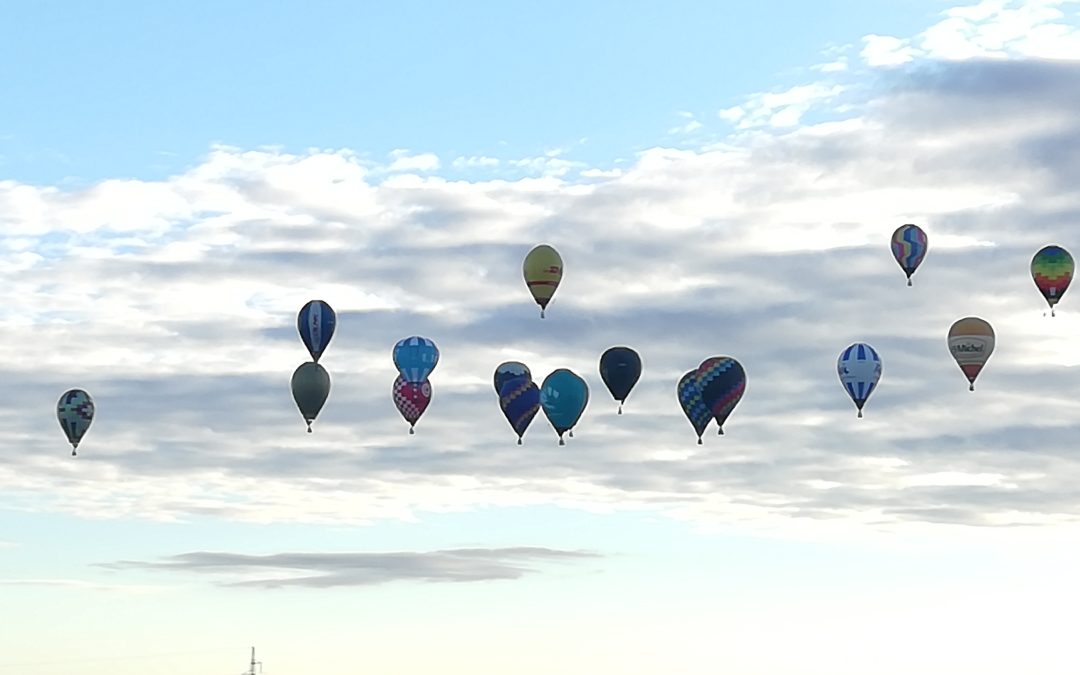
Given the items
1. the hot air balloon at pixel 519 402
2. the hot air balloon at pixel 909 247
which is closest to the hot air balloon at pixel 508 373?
the hot air balloon at pixel 519 402

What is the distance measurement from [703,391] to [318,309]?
80.4ft

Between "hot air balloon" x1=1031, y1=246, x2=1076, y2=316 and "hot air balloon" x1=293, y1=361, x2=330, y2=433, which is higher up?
"hot air balloon" x1=1031, y1=246, x2=1076, y2=316

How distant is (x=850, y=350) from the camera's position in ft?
444

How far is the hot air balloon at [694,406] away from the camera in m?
137

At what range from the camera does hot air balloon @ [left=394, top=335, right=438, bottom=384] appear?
461 ft

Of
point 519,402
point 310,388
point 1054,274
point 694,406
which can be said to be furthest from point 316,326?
point 1054,274

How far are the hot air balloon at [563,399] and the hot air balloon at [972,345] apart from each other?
2384cm

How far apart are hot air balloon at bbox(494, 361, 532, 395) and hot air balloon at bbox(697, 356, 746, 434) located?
45.2 feet

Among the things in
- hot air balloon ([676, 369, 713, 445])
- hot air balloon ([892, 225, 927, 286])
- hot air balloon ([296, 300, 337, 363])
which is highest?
hot air balloon ([892, 225, 927, 286])

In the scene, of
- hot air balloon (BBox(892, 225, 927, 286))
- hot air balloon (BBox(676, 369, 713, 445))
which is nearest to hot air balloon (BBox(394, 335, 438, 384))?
hot air balloon (BBox(676, 369, 713, 445))

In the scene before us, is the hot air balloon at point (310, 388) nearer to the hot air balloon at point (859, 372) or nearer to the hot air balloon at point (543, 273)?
the hot air balloon at point (543, 273)

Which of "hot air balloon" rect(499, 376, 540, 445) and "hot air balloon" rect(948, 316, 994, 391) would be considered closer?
"hot air balloon" rect(948, 316, 994, 391)

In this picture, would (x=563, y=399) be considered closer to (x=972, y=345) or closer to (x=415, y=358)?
(x=415, y=358)

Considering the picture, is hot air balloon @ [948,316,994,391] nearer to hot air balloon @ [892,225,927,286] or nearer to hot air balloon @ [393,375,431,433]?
hot air balloon @ [892,225,927,286]
